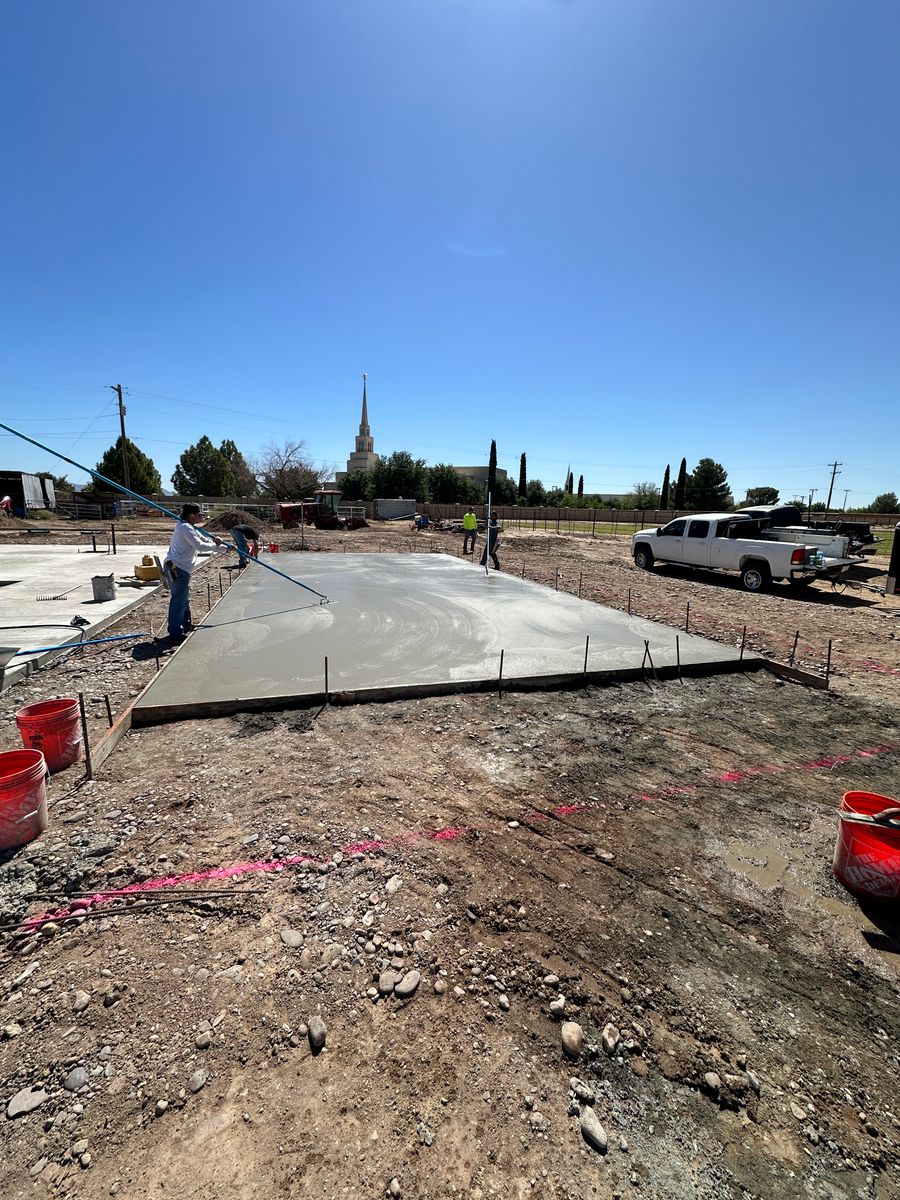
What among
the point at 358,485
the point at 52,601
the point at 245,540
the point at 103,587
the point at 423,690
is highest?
the point at 358,485

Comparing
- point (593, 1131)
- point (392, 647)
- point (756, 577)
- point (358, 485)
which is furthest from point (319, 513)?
point (593, 1131)

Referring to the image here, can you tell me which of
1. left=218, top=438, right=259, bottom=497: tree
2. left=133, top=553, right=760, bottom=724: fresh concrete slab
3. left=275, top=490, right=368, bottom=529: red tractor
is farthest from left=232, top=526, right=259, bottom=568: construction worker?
left=218, top=438, right=259, bottom=497: tree

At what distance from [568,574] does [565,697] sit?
961cm

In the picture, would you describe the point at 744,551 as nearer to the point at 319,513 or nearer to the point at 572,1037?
the point at 572,1037

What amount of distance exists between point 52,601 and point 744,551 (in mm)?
13592

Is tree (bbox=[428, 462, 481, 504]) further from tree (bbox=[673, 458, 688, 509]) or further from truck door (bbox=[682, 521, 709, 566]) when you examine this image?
truck door (bbox=[682, 521, 709, 566])

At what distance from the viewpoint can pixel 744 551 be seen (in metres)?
11.8

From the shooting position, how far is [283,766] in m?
3.66

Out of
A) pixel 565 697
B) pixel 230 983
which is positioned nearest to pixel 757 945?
pixel 230 983

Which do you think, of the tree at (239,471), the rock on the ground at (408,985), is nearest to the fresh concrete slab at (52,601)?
the rock on the ground at (408,985)

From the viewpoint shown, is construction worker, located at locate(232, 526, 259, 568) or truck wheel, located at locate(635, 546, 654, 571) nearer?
construction worker, located at locate(232, 526, 259, 568)

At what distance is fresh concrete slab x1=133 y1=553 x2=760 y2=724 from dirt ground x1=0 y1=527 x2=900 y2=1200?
2.68ft

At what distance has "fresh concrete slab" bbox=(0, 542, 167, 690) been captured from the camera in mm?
6023

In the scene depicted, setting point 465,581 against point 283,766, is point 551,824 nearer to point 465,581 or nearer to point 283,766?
point 283,766
